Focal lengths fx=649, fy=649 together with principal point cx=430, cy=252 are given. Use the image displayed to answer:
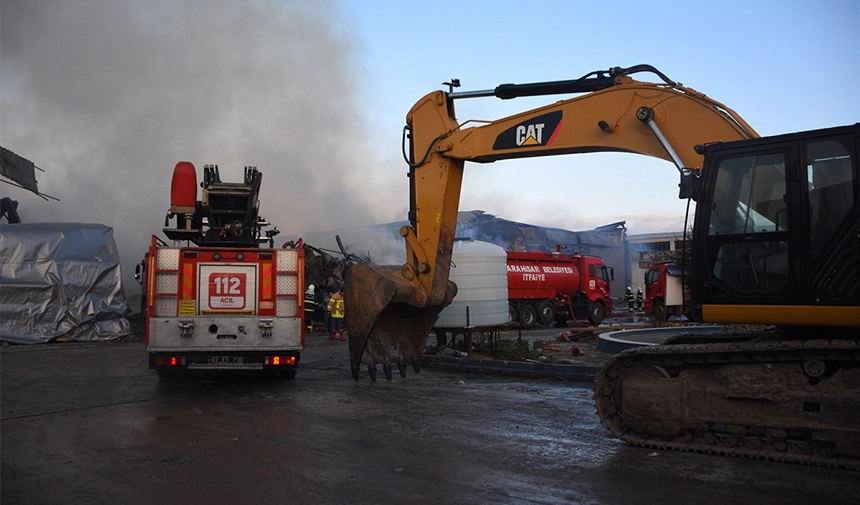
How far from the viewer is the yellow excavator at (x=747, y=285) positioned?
17.8 ft

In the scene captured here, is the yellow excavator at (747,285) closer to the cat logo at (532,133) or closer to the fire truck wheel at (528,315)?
the cat logo at (532,133)

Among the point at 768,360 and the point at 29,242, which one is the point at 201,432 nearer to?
the point at 768,360

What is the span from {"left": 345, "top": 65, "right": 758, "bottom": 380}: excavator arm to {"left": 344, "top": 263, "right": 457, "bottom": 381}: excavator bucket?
0.04 feet

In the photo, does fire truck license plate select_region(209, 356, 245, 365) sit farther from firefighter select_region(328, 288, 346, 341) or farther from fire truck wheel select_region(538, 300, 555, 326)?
fire truck wheel select_region(538, 300, 555, 326)

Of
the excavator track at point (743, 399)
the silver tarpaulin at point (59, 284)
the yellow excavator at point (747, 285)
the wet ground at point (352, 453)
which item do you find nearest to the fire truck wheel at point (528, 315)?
the silver tarpaulin at point (59, 284)

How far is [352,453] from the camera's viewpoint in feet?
19.5

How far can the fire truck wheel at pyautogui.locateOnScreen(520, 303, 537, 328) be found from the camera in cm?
2473

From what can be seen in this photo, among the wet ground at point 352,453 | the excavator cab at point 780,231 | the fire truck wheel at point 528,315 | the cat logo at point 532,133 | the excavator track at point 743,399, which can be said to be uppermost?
the cat logo at point 532,133

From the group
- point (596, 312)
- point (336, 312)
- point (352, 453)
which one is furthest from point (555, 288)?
point (352, 453)

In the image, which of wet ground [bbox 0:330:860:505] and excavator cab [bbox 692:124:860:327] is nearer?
wet ground [bbox 0:330:860:505]

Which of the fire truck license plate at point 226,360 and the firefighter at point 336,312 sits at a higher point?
the firefighter at point 336,312

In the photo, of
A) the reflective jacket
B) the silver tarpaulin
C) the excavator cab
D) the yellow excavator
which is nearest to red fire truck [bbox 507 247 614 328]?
the reflective jacket

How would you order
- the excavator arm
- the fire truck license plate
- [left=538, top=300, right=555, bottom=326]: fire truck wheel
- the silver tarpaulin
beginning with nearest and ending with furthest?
1. the excavator arm
2. the fire truck license plate
3. the silver tarpaulin
4. [left=538, top=300, right=555, bottom=326]: fire truck wheel

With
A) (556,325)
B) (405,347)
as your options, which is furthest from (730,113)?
(556,325)
